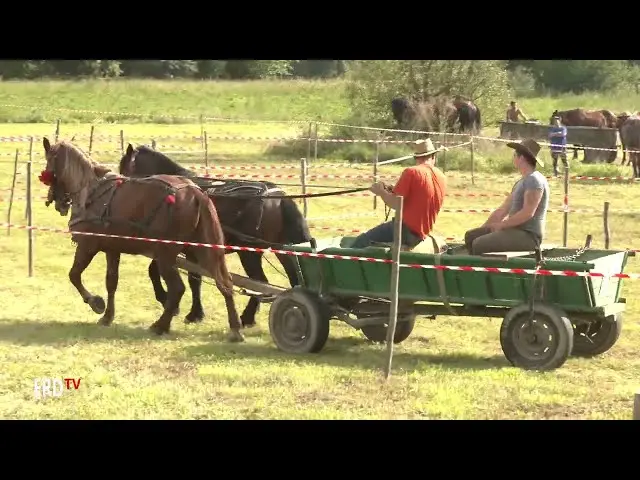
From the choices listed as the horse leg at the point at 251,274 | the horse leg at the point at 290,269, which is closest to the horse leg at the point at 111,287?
the horse leg at the point at 251,274

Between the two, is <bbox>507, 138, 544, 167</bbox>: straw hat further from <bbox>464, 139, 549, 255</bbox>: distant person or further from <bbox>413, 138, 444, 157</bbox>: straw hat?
<bbox>413, 138, 444, 157</bbox>: straw hat

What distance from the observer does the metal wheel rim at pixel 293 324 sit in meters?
9.45

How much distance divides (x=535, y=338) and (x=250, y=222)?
135 inches

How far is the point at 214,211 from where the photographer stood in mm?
10383

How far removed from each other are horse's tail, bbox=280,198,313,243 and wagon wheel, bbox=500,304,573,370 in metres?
2.74

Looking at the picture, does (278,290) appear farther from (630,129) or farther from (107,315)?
(630,129)

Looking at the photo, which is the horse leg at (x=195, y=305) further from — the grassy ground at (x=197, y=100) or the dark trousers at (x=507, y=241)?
the grassy ground at (x=197, y=100)

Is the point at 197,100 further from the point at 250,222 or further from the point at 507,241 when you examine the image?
the point at 507,241

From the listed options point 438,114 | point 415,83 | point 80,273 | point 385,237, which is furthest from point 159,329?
point 415,83

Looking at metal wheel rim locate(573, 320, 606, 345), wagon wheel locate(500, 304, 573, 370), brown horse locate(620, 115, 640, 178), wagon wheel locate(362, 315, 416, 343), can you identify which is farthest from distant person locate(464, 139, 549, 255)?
brown horse locate(620, 115, 640, 178)

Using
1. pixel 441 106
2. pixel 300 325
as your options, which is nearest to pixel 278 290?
pixel 300 325

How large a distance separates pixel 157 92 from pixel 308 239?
131 feet

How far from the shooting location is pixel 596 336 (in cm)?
936

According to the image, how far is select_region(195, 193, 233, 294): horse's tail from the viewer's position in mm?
10328
